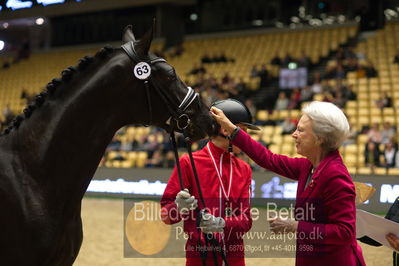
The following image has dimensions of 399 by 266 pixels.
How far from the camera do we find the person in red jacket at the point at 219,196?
295 centimetres

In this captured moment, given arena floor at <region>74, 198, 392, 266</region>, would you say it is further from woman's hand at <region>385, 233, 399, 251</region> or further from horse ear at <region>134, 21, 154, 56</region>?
horse ear at <region>134, 21, 154, 56</region>

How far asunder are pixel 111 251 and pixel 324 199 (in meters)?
4.64

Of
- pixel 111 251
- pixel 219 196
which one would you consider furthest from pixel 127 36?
pixel 111 251

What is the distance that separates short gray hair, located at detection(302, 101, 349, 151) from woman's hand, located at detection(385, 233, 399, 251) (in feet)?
3.00

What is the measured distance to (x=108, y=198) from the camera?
1175cm

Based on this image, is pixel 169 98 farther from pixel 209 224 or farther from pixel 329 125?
pixel 329 125

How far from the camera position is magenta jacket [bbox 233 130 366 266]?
232 cm

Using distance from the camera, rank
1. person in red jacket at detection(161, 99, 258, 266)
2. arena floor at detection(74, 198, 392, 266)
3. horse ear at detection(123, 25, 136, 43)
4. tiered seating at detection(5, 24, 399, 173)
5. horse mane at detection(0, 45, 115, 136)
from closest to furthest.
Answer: horse mane at detection(0, 45, 115, 136)
horse ear at detection(123, 25, 136, 43)
person in red jacket at detection(161, 99, 258, 266)
arena floor at detection(74, 198, 392, 266)
tiered seating at detection(5, 24, 399, 173)

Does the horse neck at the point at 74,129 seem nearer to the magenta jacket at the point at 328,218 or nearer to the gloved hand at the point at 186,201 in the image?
the gloved hand at the point at 186,201

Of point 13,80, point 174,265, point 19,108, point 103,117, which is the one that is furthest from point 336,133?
point 13,80

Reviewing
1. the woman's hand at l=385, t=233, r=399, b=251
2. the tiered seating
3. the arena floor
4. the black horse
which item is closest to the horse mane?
the black horse

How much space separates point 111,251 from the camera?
6512 millimetres

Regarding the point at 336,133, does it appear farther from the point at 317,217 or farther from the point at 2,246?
the point at 2,246

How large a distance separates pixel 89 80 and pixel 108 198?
9443mm
